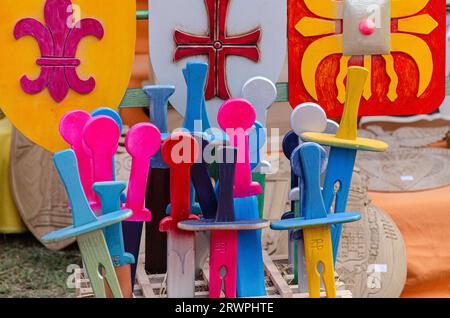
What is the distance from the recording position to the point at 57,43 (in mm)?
1813

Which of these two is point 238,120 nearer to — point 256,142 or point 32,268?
point 256,142

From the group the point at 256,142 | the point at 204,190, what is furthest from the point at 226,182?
the point at 256,142

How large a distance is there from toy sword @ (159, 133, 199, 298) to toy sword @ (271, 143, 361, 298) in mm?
165

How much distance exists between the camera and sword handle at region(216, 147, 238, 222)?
4.61 ft

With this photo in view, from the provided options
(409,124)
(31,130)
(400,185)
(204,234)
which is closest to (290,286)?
(204,234)

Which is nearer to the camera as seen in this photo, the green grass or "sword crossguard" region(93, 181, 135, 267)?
"sword crossguard" region(93, 181, 135, 267)

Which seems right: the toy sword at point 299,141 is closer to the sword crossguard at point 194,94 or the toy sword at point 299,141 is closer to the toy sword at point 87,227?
the sword crossguard at point 194,94

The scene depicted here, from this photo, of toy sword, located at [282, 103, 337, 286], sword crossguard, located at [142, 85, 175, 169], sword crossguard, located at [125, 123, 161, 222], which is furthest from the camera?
sword crossguard, located at [142, 85, 175, 169]

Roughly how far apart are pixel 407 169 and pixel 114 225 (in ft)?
5.85

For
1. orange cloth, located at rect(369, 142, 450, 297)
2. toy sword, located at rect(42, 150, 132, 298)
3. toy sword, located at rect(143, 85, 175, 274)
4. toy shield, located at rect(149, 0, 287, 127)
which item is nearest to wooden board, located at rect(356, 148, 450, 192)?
orange cloth, located at rect(369, 142, 450, 297)

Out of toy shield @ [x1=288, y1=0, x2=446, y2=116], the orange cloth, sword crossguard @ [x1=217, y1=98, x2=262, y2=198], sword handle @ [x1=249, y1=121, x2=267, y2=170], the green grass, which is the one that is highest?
toy shield @ [x1=288, y1=0, x2=446, y2=116]

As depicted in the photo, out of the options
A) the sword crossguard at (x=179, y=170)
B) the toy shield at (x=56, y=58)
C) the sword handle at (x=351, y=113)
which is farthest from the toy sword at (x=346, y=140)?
the toy shield at (x=56, y=58)

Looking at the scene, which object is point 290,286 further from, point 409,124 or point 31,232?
point 31,232

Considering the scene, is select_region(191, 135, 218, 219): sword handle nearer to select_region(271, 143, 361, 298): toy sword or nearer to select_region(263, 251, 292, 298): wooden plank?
select_region(271, 143, 361, 298): toy sword
